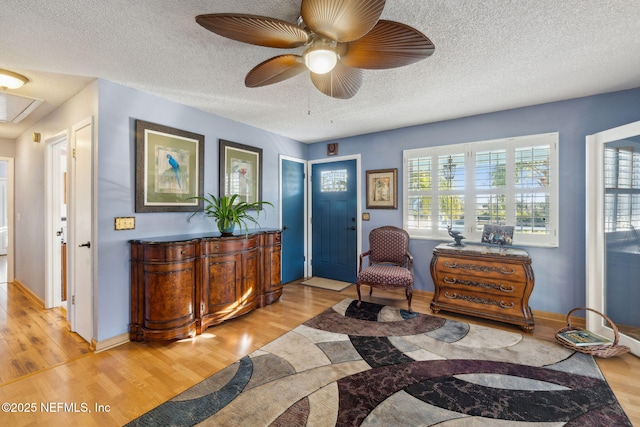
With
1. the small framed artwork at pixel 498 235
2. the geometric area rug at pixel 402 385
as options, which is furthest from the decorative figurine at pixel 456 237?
the geometric area rug at pixel 402 385

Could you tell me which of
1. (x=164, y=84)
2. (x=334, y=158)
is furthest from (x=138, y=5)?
(x=334, y=158)

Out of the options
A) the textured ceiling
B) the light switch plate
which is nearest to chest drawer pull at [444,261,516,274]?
the textured ceiling

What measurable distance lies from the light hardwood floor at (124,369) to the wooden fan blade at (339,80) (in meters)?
2.31

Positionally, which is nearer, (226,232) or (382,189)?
(226,232)

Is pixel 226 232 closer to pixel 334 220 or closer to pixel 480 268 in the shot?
pixel 334 220

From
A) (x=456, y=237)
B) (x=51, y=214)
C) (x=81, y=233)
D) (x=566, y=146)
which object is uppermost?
(x=566, y=146)

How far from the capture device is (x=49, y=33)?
5.90 ft

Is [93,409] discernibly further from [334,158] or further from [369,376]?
[334,158]

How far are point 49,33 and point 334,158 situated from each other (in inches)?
140

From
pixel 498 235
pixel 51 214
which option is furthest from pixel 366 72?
pixel 51 214

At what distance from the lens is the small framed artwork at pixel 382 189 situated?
4.09 metres

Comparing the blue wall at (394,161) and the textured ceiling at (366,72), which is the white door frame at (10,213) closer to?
the textured ceiling at (366,72)

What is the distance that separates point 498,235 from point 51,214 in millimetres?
5313

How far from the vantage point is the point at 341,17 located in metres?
1.26
